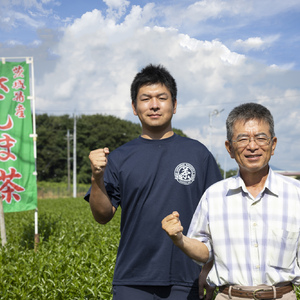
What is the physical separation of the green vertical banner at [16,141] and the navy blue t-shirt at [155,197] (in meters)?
6.47

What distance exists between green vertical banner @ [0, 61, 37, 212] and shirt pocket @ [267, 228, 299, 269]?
24.5 ft

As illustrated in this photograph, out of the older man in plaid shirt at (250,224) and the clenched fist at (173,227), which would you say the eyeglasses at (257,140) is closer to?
the older man in plaid shirt at (250,224)

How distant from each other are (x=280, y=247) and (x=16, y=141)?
24.8ft

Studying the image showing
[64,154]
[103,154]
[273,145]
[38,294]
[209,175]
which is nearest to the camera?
[273,145]

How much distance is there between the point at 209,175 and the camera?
9.41ft

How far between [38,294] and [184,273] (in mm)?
3464

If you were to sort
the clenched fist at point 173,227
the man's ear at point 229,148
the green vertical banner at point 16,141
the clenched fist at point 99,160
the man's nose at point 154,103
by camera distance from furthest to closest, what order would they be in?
1. the green vertical banner at point 16,141
2. the man's nose at point 154,103
3. the clenched fist at point 99,160
4. the man's ear at point 229,148
5. the clenched fist at point 173,227

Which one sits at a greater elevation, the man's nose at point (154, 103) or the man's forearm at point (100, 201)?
the man's nose at point (154, 103)

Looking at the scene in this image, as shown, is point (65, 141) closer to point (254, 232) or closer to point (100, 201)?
point (100, 201)

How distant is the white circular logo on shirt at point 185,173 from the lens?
2775 millimetres

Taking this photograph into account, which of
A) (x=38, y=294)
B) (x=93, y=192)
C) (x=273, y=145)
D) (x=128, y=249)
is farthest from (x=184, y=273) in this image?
(x=38, y=294)

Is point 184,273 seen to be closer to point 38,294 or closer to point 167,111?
point 167,111

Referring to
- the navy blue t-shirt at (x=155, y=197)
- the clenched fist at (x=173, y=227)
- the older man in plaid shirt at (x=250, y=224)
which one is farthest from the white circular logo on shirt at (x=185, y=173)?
the clenched fist at (x=173, y=227)

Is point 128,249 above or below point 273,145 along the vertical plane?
below
